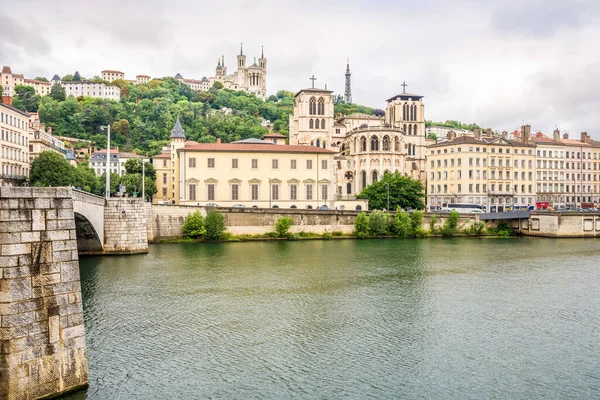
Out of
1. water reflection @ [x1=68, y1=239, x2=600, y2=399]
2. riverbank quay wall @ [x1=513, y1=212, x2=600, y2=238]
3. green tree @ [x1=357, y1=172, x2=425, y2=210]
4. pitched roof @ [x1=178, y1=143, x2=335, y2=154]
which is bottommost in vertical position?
water reflection @ [x1=68, y1=239, x2=600, y2=399]

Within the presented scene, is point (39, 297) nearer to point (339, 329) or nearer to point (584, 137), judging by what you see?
point (339, 329)

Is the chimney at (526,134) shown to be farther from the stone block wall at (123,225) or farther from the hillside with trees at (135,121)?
the stone block wall at (123,225)

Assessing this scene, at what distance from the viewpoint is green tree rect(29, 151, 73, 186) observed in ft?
190

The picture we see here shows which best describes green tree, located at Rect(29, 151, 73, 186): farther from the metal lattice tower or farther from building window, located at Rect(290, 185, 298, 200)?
the metal lattice tower

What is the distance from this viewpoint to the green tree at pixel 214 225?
178 feet

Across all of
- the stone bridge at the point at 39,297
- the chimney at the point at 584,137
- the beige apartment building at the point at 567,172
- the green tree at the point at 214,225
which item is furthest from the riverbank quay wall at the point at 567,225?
the stone bridge at the point at 39,297

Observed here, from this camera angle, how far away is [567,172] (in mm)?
86438

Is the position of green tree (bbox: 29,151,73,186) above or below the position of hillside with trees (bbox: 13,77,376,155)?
below

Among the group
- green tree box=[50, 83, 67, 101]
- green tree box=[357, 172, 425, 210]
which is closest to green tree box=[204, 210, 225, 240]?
green tree box=[357, 172, 425, 210]

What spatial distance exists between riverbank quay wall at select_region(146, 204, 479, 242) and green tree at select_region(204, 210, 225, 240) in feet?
5.00

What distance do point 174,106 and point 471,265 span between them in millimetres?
113852

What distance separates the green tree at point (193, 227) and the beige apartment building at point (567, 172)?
2233 inches

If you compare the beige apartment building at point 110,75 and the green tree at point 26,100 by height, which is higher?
the beige apartment building at point 110,75

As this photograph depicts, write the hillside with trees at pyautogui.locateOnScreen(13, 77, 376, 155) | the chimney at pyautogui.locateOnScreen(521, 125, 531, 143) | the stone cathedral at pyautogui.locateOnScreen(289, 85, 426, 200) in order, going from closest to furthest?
1. the chimney at pyautogui.locateOnScreen(521, 125, 531, 143)
2. the stone cathedral at pyautogui.locateOnScreen(289, 85, 426, 200)
3. the hillside with trees at pyautogui.locateOnScreen(13, 77, 376, 155)
